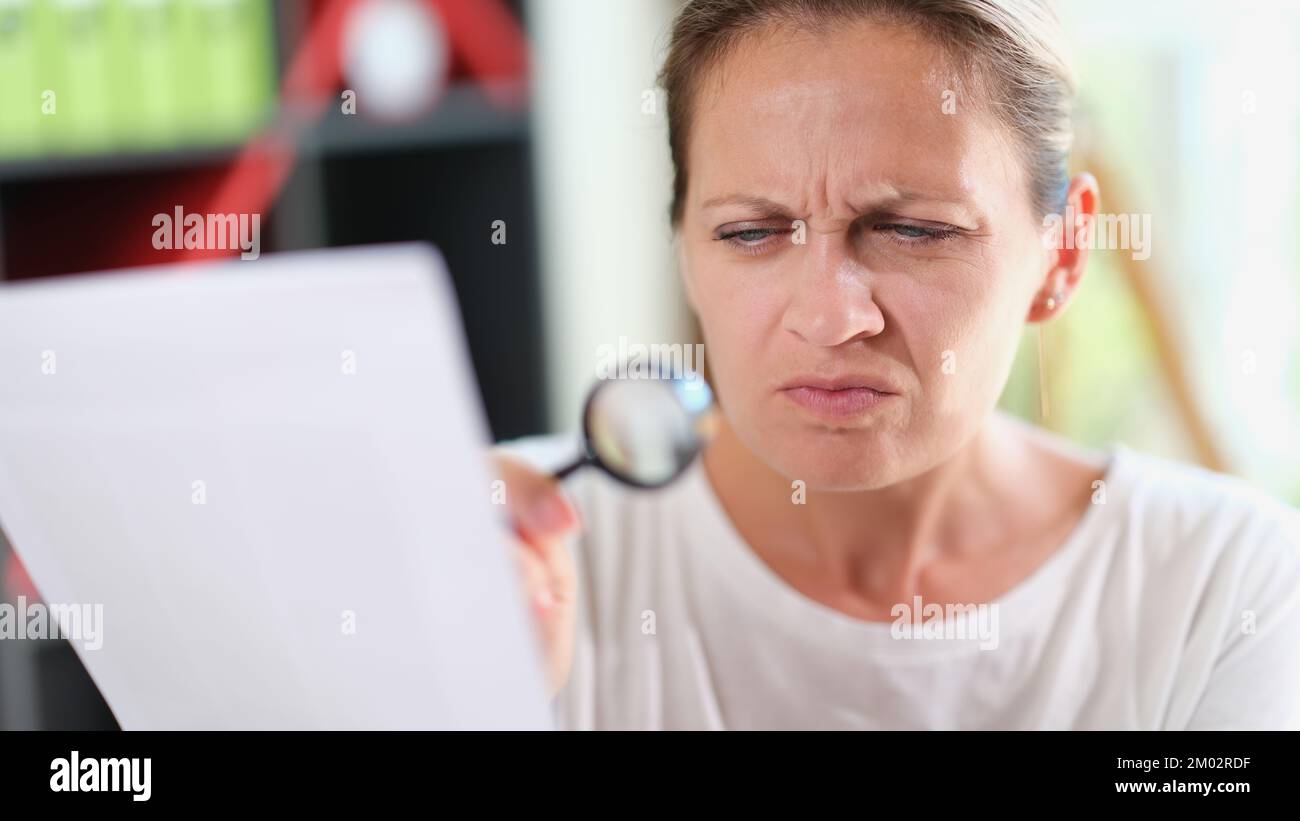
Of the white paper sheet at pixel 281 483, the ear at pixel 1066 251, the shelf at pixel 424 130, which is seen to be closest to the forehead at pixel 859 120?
the ear at pixel 1066 251

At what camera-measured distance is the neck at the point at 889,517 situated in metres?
1.03

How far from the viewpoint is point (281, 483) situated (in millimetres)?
563

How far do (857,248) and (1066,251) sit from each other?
0.65 ft

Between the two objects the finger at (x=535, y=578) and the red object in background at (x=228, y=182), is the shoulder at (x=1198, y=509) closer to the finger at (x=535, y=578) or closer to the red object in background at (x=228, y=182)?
the finger at (x=535, y=578)

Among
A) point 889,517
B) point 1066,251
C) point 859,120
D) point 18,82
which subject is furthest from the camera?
point 18,82

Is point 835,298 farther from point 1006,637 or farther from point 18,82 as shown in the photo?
point 18,82

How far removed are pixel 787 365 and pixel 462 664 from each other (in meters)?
0.36

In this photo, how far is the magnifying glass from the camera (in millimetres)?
816

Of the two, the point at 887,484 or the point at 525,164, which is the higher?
the point at 525,164

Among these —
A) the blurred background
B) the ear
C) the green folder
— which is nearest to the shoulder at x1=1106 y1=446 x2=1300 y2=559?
the ear

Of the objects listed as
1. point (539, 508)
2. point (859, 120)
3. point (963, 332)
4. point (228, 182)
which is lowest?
point (539, 508)

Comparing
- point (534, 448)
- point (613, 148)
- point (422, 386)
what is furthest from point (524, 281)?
point (422, 386)

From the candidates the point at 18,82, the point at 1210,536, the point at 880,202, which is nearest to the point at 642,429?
the point at 880,202
